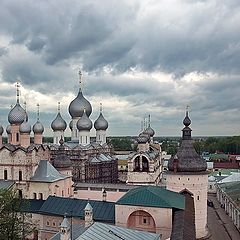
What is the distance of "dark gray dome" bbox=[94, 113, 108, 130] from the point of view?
4238 centimetres

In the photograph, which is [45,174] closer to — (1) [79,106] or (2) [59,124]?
(1) [79,106]

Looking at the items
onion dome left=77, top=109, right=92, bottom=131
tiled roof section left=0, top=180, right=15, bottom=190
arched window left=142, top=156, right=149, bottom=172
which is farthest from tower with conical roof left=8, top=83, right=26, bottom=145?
arched window left=142, top=156, right=149, bottom=172

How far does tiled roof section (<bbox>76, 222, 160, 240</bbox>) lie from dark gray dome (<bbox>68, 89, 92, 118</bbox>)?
25036 millimetres

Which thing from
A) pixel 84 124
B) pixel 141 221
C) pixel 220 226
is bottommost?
pixel 220 226

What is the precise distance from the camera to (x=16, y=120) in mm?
31703

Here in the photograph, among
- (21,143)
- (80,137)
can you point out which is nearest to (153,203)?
(21,143)

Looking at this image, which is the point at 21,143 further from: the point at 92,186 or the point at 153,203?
the point at 153,203

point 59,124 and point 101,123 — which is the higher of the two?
point 101,123

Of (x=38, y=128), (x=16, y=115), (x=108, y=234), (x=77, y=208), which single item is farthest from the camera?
(x=38, y=128)

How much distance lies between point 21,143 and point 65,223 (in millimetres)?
17507

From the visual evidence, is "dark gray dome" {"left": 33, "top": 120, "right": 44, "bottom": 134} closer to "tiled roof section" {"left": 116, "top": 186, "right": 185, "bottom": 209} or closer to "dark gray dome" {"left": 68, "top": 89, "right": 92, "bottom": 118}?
Result: "dark gray dome" {"left": 68, "top": 89, "right": 92, "bottom": 118}

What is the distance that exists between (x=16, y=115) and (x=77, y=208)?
38.7 ft

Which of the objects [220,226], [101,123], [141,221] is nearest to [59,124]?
[101,123]

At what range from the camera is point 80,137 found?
127 ft
